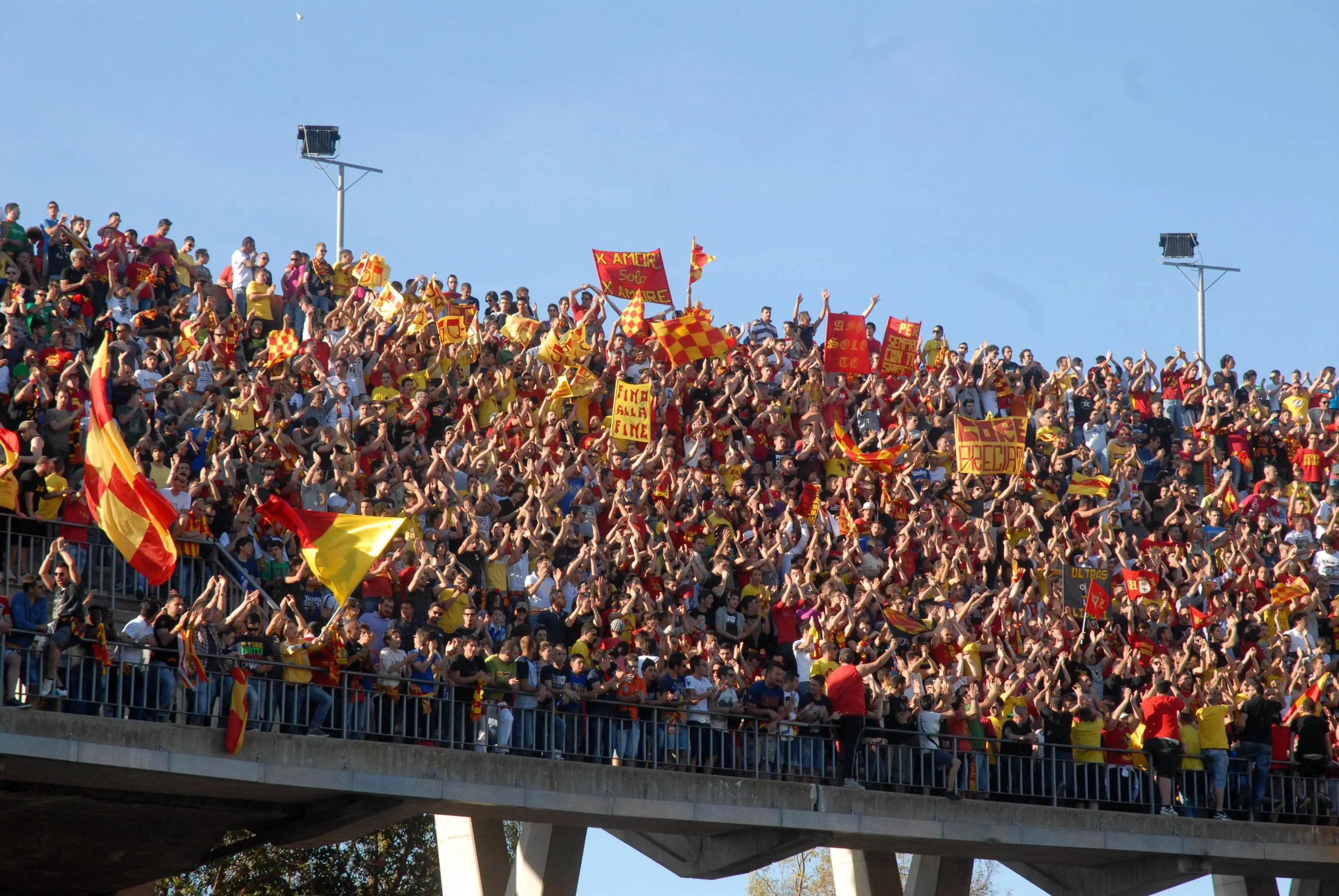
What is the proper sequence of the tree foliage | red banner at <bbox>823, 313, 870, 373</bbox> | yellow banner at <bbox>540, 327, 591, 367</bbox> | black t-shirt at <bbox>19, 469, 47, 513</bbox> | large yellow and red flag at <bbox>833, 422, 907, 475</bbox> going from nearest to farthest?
black t-shirt at <bbox>19, 469, 47, 513</bbox> < yellow banner at <bbox>540, 327, 591, 367</bbox> < large yellow and red flag at <bbox>833, 422, 907, 475</bbox> < red banner at <bbox>823, 313, 870, 373</bbox> < the tree foliage

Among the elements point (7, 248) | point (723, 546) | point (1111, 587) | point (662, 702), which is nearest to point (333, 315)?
point (7, 248)

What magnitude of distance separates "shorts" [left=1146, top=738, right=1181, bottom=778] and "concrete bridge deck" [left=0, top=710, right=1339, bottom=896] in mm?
561

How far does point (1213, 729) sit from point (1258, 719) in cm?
50

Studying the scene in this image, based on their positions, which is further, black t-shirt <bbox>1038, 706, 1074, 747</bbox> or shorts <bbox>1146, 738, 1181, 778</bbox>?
shorts <bbox>1146, 738, 1181, 778</bbox>

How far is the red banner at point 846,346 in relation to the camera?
1135 inches

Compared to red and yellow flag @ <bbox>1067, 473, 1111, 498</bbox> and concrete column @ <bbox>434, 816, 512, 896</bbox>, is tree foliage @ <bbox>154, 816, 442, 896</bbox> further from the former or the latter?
red and yellow flag @ <bbox>1067, 473, 1111, 498</bbox>

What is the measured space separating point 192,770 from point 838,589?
8.16 metres

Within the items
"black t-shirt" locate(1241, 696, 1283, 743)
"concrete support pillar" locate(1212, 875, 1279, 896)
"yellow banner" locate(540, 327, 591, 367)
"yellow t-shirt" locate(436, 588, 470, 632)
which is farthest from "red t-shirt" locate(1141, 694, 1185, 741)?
"yellow banner" locate(540, 327, 591, 367)

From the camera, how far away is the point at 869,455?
87.8ft

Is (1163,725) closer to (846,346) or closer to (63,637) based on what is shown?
(846,346)

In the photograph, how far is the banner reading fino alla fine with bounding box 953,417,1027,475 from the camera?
27.5 metres

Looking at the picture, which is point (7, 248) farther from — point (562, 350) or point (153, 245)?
point (562, 350)

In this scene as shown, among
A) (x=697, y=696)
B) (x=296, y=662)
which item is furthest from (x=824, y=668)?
(x=296, y=662)

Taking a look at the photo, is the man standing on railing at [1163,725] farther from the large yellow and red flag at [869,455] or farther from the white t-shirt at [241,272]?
the white t-shirt at [241,272]
